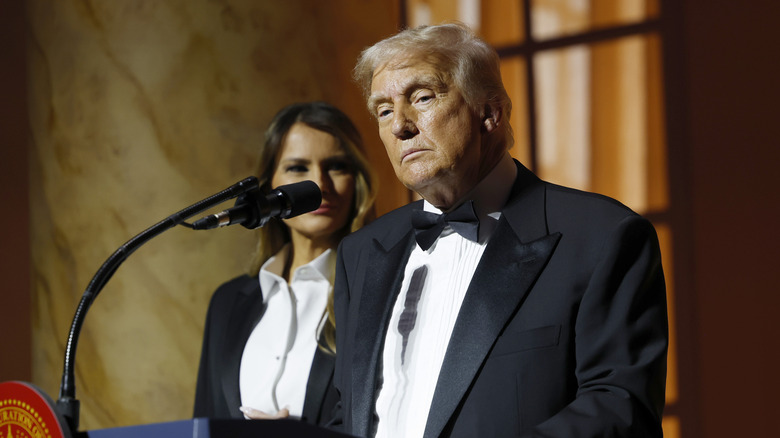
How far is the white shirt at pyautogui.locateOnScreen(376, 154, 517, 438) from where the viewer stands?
178 centimetres

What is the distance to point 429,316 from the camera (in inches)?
73.0

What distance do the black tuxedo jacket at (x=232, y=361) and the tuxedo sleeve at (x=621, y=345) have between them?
1053 millimetres

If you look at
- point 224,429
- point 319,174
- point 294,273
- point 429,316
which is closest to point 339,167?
point 319,174

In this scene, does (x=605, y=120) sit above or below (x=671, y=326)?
above

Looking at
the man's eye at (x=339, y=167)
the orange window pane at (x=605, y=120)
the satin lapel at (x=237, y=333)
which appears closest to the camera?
the satin lapel at (x=237, y=333)

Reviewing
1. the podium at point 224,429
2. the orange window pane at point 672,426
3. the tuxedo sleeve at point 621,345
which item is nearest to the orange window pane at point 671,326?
the orange window pane at point 672,426

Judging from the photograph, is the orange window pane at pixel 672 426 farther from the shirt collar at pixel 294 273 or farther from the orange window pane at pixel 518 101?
the shirt collar at pixel 294 273

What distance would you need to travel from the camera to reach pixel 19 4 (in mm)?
4035

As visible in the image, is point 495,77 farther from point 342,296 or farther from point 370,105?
point 342,296

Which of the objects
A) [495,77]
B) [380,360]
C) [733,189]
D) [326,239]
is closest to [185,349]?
[326,239]

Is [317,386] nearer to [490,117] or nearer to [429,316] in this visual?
[429,316]

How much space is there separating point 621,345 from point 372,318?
0.54 m

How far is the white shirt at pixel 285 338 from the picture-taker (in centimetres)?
263

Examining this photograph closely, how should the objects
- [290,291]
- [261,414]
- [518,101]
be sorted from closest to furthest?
[261,414] < [290,291] < [518,101]
